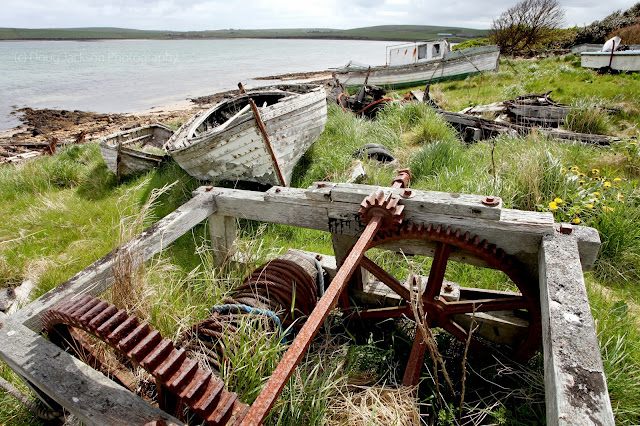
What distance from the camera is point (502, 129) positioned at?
24.5ft

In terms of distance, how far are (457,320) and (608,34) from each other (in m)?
33.4

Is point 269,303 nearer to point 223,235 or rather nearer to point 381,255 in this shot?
point 223,235

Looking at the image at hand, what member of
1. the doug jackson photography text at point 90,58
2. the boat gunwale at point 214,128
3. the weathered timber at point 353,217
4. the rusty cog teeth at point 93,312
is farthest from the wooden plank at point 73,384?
the doug jackson photography text at point 90,58

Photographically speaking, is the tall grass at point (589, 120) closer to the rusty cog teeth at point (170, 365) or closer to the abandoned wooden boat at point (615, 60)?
the rusty cog teeth at point (170, 365)

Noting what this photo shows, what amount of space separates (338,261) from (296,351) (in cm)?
164

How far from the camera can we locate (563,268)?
1.83m

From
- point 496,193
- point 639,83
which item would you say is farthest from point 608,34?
point 496,193

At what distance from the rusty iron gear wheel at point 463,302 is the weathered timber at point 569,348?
1.07 ft

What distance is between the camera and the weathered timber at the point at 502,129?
20.0 feet

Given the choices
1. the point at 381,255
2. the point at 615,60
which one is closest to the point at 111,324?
the point at 381,255

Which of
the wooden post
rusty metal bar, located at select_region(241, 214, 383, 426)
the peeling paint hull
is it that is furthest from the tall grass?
the peeling paint hull

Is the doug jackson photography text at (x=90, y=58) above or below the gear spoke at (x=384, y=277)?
above

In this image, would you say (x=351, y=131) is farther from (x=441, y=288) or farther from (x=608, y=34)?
(x=608, y=34)

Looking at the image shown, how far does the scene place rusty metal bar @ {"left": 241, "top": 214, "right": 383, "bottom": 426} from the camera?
1184mm
